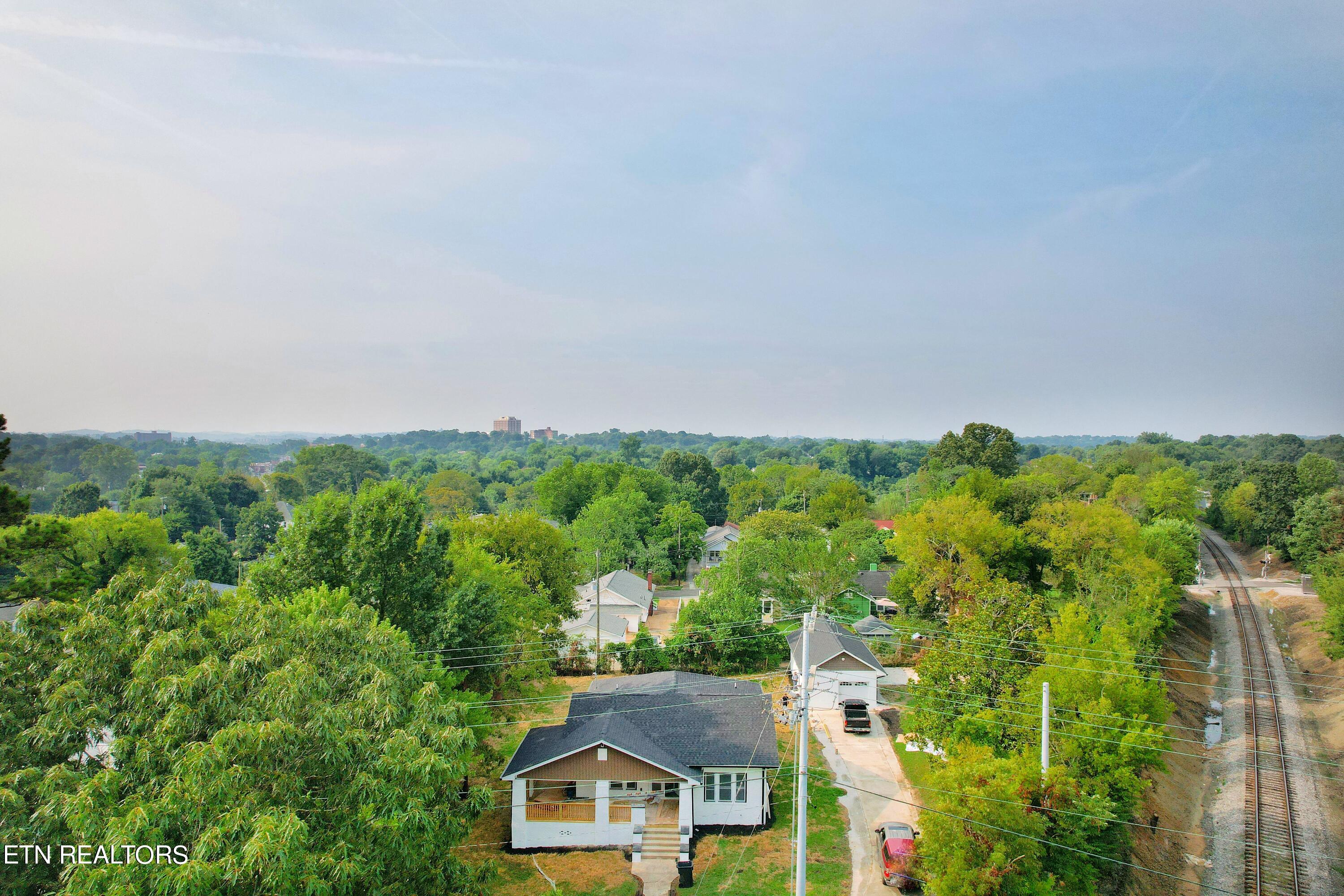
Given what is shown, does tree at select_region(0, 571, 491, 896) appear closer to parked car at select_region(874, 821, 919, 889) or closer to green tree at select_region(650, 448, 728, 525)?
parked car at select_region(874, 821, 919, 889)

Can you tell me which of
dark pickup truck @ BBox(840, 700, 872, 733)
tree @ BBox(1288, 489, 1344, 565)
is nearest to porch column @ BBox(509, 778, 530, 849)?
dark pickup truck @ BBox(840, 700, 872, 733)

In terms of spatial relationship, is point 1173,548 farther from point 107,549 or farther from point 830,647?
point 107,549

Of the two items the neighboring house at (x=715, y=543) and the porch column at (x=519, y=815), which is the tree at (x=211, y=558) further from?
the porch column at (x=519, y=815)

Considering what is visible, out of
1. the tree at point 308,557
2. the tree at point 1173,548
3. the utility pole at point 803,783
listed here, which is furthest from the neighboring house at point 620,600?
the tree at point 1173,548

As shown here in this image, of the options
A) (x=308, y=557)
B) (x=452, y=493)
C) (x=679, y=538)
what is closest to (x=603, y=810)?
(x=308, y=557)

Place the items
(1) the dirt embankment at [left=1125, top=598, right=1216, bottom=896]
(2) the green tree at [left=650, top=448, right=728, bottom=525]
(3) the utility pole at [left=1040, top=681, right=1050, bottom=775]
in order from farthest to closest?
(2) the green tree at [left=650, top=448, right=728, bottom=525]
(1) the dirt embankment at [left=1125, top=598, right=1216, bottom=896]
(3) the utility pole at [left=1040, top=681, right=1050, bottom=775]
